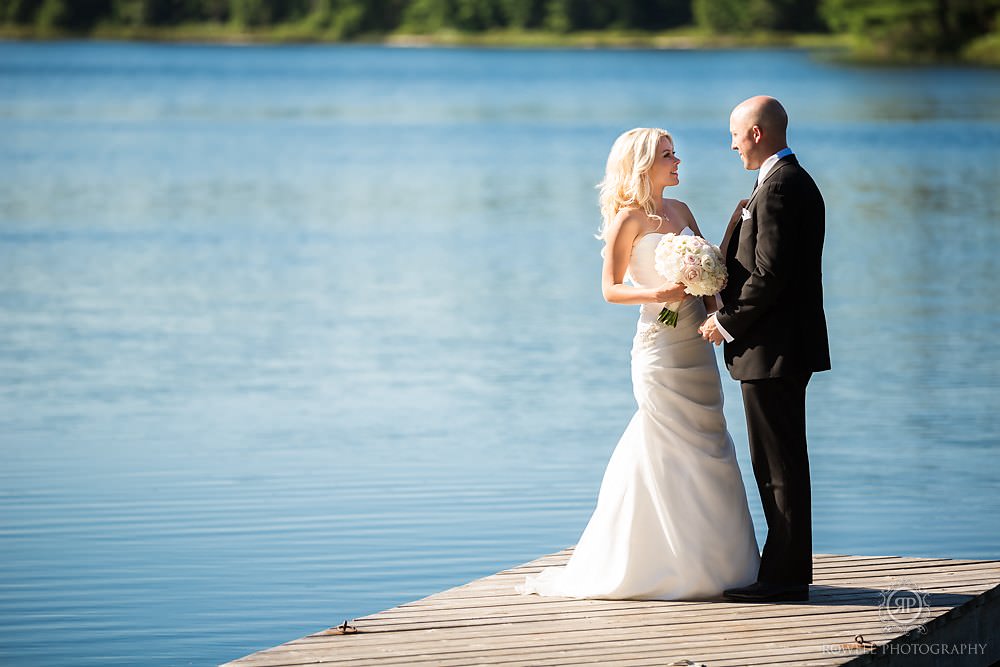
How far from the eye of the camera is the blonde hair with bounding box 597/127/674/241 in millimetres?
6211

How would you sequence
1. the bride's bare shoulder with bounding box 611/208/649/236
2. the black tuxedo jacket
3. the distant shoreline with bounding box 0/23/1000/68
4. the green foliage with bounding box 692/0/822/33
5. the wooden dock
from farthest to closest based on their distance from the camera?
1. the distant shoreline with bounding box 0/23/1000/68
2. the green foliage with bounding box 692/0/822/33
3. the bride's bare shoulder with bounding box 611/208/649/236
4. the black tuxedo jacket
5. the wooden dock

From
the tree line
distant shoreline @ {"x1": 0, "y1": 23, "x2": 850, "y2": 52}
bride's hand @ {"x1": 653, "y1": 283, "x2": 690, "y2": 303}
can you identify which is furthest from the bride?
distant shoreline @ {"x1": 0, "y1": 23, "x2": 850, "y2": 52}

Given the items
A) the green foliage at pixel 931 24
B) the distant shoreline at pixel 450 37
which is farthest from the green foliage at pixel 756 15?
the green foliage at pixel 931 24

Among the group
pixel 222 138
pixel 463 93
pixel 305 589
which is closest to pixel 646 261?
pixel 305 589

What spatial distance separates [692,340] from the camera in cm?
640

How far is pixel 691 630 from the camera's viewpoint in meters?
5.81

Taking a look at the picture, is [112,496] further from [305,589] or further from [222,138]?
[222,138]

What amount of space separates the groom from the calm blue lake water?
228cm

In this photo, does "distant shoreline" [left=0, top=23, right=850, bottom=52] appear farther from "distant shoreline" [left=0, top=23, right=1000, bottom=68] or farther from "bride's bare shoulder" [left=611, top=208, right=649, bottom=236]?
"bride's bare shoulder" [left=611, top=208, right=649, bottom=236]

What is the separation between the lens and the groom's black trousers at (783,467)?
611cm

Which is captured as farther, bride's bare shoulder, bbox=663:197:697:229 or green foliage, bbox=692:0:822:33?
green foliage, bbox=692:0:822:33

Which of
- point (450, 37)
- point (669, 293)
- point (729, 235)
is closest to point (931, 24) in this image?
point (450, 37)

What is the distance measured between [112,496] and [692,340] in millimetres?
4531

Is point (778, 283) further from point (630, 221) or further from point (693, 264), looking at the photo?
point (630, 221)
